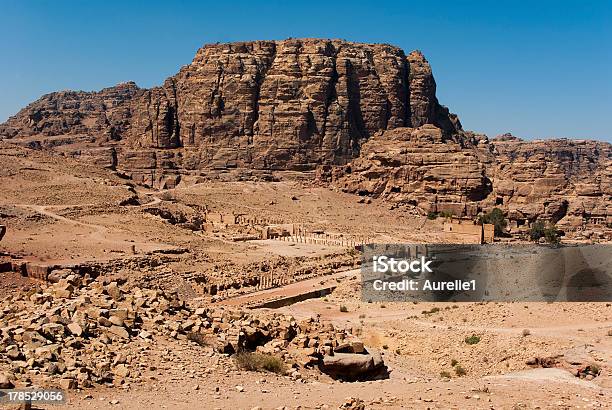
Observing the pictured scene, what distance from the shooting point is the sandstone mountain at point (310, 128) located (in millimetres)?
82062

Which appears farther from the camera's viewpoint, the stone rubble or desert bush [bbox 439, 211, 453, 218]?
desert bush [bbox 439, 211, 453, 218]

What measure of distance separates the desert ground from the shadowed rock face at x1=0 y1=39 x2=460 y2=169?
4208cm

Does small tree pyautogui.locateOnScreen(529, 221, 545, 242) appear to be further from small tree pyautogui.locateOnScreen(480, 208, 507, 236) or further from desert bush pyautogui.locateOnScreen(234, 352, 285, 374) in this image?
desert bush pyautogui.locateOnScreen(234, 352, 285, 374)

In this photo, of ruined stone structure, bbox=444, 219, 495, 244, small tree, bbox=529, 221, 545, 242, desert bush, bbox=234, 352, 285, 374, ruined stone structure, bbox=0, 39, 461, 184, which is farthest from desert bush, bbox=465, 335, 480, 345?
ruined stone structure, bbox=0, 39, 461, 184

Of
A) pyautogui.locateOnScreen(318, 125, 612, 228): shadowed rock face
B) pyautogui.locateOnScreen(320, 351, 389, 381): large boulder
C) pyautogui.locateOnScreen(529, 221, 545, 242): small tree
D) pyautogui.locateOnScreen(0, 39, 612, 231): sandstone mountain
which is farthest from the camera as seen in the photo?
pyautogui.locateOnScreen(0, 39, 612, 231): sandstone mountain

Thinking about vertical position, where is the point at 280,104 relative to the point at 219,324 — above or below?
above

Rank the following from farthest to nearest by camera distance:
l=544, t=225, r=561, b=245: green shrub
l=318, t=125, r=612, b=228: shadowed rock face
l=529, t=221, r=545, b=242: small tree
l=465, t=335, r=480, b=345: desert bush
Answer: l=318, t=125, r=612, b=228: shadowed rock face
l=529, t=221, r=545, b=242: small tree
l=544, t=225, r=561, b=245: green shrub
l=465, t=335, r=480, b=345: desert bush

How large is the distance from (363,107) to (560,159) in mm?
54511

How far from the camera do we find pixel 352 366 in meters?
15.4

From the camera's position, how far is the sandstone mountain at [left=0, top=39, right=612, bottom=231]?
8206 centimetres

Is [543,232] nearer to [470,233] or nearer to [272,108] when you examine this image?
[470,233]

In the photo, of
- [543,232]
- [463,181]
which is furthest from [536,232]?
[463,181]

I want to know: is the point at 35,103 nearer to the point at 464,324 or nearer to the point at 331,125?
the point at 331,125

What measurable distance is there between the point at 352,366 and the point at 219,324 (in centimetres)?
328
